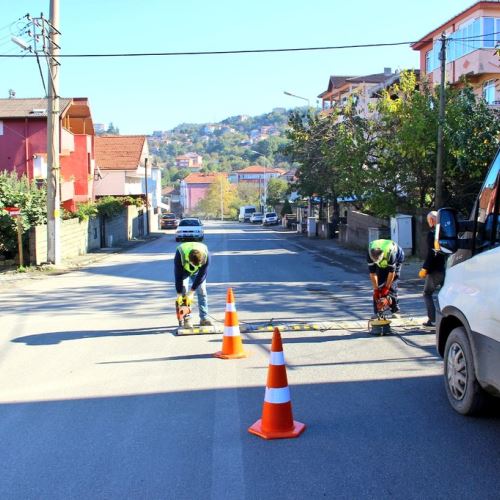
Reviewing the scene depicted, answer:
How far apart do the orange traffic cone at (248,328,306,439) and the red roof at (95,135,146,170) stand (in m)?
54.1

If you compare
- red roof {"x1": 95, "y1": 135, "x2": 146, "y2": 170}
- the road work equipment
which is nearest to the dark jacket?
the road work equipment

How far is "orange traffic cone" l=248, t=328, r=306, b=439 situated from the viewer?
5047 mm

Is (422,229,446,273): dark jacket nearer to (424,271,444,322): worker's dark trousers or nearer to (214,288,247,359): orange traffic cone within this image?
(424,271,444,322): worker's dark trousers

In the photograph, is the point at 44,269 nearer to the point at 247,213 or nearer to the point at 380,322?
the point at 380,322

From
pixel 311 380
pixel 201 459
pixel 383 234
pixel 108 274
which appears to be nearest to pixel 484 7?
pixel 383 234

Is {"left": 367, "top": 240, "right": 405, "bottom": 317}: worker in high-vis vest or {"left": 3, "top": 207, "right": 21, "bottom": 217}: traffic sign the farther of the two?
{"left": 3, "top": 207, "right": 21, "bottom": 217}: traffic sign

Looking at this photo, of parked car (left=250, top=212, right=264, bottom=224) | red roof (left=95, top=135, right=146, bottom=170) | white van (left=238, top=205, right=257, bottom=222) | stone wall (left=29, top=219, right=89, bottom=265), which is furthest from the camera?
white van (left=238, top=205, right=257, bottom=222)

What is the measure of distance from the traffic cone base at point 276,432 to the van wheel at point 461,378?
140cm

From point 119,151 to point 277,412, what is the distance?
5815 cm

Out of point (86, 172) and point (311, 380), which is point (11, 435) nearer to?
point (311, 380)

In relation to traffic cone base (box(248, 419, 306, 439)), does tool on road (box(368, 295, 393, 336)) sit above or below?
above

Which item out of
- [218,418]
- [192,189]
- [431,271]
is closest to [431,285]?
[431,271]

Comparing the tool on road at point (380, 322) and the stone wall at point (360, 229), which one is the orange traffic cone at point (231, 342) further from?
the stone wall at point (360, 229)

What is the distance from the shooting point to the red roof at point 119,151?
58.2 m
